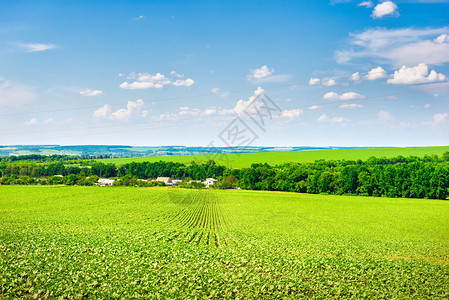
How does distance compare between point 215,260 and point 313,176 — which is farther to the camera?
point 313,176

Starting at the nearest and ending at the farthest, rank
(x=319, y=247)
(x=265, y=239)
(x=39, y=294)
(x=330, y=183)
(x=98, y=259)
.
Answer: (x=39, y=294), (x=98, y=259), (x=319, y=247), (x=265, y=239), (x=330, y=183)

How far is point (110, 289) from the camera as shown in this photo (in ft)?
45.2

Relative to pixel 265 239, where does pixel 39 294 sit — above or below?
above

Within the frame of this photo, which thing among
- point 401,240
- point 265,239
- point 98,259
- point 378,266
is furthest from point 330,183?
point 98,259

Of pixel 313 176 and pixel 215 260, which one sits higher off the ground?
pixel 215 260

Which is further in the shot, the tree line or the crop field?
the tree line

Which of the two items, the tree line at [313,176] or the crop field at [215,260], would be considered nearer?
the crop field at [215,260]

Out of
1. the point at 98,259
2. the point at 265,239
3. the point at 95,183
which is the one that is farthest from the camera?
the point at 95,183

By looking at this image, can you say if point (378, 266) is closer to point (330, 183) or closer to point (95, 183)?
point (330, 183)

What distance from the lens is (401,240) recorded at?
2881cm

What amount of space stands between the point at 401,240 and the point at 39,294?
3028cm

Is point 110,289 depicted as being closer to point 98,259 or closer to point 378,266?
point 98,259

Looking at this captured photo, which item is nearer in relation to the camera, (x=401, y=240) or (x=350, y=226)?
(x=401, y=240)

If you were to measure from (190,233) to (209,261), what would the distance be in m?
10.3
